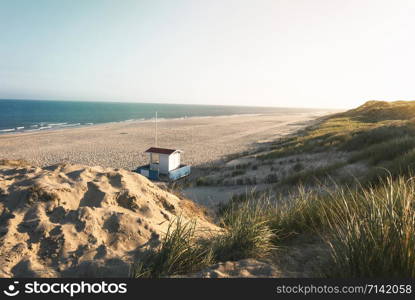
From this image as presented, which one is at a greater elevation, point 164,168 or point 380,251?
point 380,251

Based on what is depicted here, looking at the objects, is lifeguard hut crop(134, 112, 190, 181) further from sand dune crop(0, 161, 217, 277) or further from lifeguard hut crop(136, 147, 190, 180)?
sand dune crop(0, 161, 217, 277)

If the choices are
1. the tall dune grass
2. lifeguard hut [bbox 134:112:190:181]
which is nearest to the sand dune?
the tall dune grass

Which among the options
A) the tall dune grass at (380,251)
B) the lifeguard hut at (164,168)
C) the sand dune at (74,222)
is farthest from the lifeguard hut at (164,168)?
the tall dune grass at (380,251)

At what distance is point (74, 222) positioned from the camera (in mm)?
3922

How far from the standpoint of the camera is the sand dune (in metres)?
Result: 3.22

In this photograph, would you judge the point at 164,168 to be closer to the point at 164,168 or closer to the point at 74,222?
the point at 164,168

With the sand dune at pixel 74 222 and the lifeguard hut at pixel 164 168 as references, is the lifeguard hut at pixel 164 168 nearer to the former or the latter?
the lifeguard hut at pixel 164 168

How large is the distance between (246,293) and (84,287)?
156 centimetres

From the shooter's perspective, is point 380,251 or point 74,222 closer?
point 380,251

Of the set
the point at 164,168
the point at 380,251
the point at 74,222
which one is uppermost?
the point at 380,251

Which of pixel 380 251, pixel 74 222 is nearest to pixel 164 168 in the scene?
pixel 74 222

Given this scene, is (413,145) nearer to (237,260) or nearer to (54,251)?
(237,260)

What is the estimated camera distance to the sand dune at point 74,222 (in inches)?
127

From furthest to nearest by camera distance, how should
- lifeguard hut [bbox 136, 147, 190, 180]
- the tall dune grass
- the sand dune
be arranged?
lifeguard hut [bbox 136, 147, 190, 180]
the sand dune
the tall dune grass
